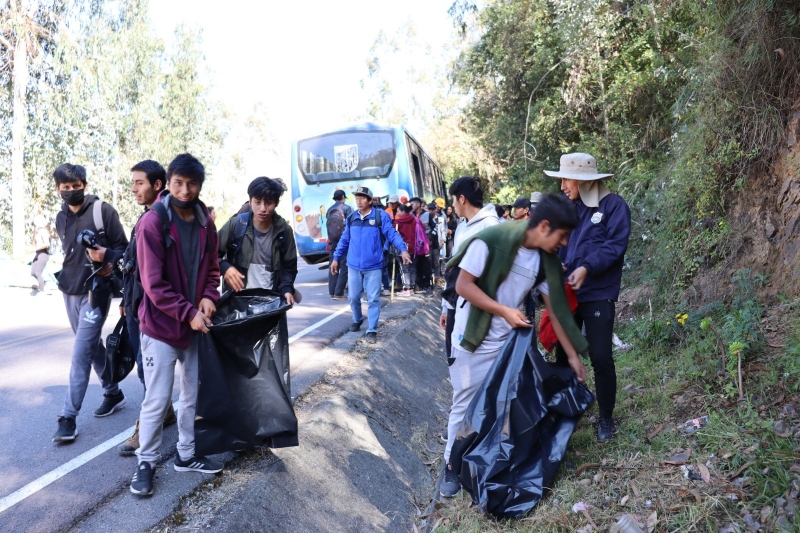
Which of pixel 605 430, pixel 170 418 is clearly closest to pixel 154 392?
pixel 170 418

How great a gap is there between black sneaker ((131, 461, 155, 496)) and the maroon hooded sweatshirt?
70 cm

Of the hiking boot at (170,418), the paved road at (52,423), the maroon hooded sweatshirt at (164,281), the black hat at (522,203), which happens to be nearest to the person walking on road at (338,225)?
the paved road at (52,423)

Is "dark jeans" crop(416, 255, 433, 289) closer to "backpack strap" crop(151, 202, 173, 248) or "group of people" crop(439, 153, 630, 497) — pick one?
"group of people" crop(439, 153, 630, 497)

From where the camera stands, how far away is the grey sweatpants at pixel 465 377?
12.2 feet

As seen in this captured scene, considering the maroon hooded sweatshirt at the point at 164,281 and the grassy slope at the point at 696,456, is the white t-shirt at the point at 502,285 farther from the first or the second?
the maroon hooded sweatshirt at the point at 164,281

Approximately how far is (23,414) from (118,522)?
244 centimetres

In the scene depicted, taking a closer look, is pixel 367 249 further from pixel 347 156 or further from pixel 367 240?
pixel 347 156

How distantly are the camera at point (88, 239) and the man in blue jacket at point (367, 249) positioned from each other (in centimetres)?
367

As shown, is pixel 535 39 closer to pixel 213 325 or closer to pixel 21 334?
pixel 21 334

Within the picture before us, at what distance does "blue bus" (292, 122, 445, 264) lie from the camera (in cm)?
1482

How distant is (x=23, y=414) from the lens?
5.17m

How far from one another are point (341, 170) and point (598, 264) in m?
11.4

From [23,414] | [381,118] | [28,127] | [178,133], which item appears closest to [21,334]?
[23,414]

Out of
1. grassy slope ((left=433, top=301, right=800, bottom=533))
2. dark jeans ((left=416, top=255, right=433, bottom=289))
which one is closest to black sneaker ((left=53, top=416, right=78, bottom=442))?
grassy slope ((left=433, top=301, right=800, bottom=533))
